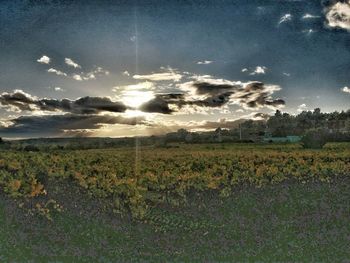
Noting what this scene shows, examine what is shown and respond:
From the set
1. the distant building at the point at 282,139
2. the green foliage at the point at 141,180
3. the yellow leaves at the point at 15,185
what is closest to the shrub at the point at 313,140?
the distant building at the point at 282,139

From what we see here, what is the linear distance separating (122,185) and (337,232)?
7099mm

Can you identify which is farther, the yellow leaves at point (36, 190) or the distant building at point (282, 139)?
the distant building at point (282, 139)

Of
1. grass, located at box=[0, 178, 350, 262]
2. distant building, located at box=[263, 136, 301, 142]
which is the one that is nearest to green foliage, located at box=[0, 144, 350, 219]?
grass, located at box=[0, 178, 350, 262]

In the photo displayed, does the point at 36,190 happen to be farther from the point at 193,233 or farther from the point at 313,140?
the point at 313,140

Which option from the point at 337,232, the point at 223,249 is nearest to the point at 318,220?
the point at 337,232

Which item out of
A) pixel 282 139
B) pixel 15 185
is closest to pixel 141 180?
pixel 15 185

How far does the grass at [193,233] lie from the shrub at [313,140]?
1553 inches

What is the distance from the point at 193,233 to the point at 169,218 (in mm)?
1116

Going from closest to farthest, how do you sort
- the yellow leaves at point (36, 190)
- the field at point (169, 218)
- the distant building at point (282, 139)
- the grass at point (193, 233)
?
the grass at point (193, 233) < the field at point (169, 218) < the yellow leaves at point (36, 190) < the distant building at point (282, 139)

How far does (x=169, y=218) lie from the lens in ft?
42.1

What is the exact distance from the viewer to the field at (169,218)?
36.7 ft

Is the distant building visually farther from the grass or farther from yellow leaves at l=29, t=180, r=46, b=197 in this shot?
yellow leaves at l=29, t=180, r=46, b=197

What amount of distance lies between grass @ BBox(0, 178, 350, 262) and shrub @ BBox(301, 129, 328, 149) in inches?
1553

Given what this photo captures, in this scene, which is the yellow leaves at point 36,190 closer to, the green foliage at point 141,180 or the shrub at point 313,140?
the green foliage at point 141,180
